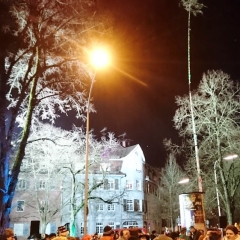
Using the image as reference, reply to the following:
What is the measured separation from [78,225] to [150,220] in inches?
593

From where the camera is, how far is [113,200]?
5200 cm

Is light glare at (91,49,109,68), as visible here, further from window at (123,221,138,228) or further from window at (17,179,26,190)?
window at (123,221,138,228)

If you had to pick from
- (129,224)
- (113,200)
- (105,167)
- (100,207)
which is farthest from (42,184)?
(129,224)

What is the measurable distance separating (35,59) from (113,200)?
38436mm

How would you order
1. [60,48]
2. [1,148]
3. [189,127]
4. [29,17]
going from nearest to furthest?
1. [1,148]
2. [29,17]
3. [60,48]
4. [189,127]

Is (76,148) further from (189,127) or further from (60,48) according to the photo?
(60,48)

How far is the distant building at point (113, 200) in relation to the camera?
48.8m

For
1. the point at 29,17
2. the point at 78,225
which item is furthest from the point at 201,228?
the point at 78,225

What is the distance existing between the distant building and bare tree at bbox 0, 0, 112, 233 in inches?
984

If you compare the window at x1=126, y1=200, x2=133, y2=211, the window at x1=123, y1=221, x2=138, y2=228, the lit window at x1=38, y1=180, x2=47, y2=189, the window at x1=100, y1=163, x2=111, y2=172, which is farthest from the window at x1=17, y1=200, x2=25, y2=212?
the window at x1=126, y1=200, x2=133, y2=211

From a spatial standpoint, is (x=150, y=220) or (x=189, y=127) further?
(x=150, y=220)

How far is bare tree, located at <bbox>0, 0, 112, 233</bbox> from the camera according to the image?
14.2 meters

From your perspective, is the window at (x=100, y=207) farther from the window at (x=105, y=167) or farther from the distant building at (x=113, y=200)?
the window at (x=105, y=167)

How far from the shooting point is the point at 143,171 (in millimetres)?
60125
